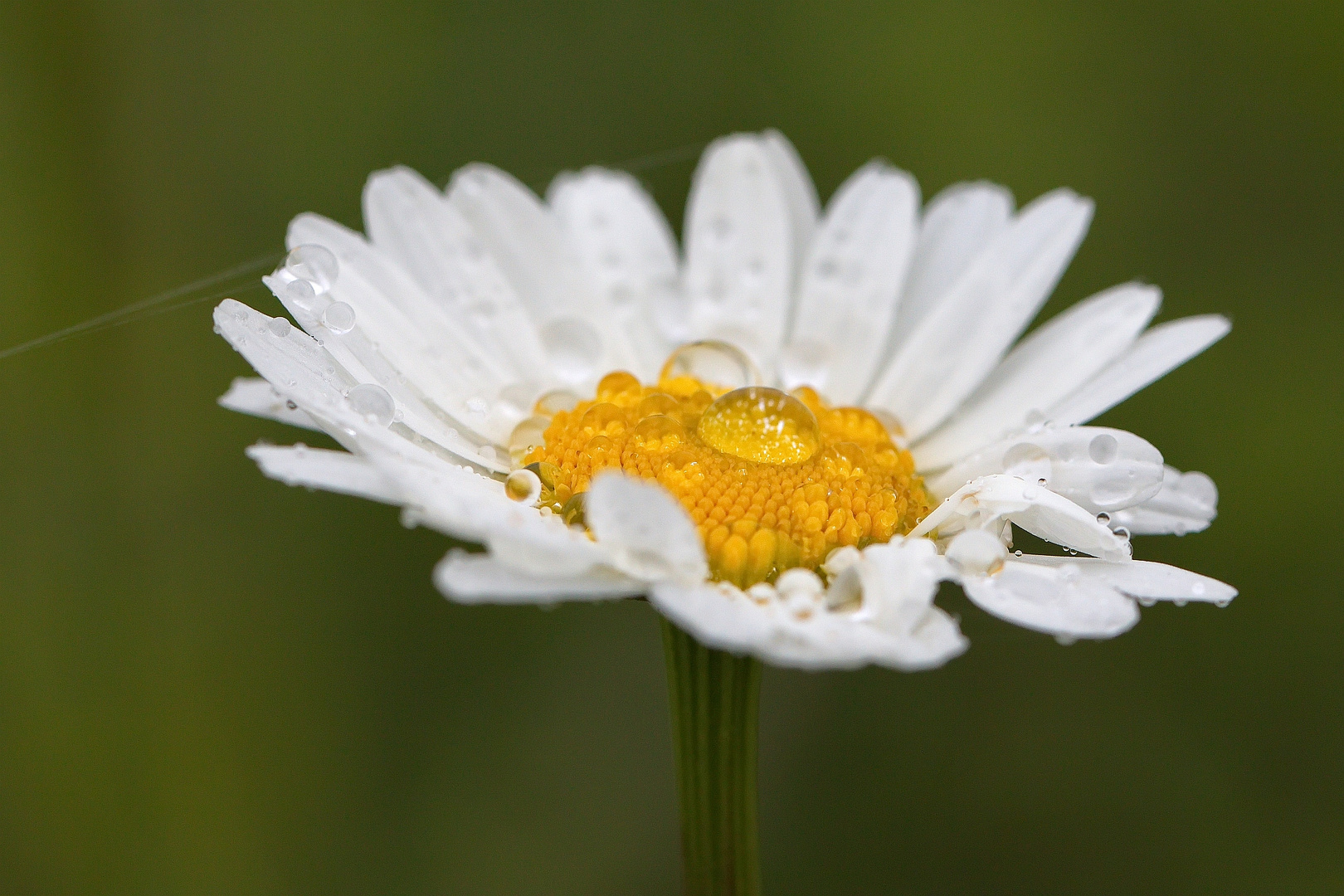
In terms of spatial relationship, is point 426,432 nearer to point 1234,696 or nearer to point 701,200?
point 701,200

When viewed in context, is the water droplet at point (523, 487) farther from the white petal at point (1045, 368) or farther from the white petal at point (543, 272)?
the white petal at point (1045, 368)

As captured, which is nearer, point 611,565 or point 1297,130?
point 611,565

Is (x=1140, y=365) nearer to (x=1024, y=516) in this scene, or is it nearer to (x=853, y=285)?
(x=1024, y=516)

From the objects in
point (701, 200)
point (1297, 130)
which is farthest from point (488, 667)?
point (1297, 130)

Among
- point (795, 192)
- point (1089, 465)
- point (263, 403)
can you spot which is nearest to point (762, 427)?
point (1089, 465)

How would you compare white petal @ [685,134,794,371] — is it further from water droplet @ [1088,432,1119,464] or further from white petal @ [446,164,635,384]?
water droplet @ [1088,432,1119,464]

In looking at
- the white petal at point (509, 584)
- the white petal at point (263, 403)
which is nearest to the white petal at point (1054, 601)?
the white petal at point (509, 584)
